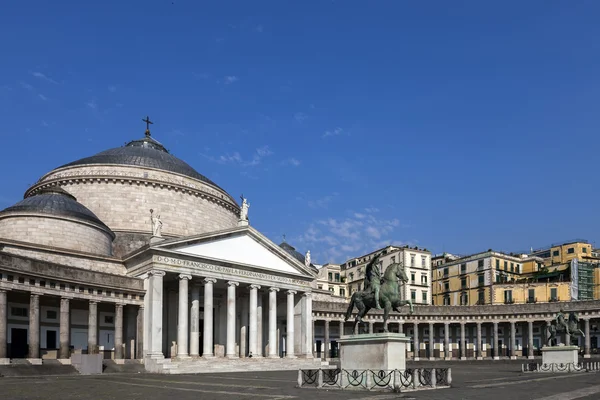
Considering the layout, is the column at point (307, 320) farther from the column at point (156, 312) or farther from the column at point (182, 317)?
the column at point (156, 312)

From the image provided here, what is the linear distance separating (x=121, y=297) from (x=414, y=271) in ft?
206

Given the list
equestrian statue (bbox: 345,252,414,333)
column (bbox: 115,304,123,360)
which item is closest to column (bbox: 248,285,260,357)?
column (bbox: 115,304,123,360)

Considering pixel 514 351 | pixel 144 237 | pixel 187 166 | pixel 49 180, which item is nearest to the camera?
pixel 144 237

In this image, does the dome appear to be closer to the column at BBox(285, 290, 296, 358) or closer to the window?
the column at BBox(285, 290, 296, 358)

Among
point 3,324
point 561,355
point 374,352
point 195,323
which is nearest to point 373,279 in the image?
point 374,352

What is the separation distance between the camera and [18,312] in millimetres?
45750

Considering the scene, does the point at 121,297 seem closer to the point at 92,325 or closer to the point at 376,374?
the point at 92,325

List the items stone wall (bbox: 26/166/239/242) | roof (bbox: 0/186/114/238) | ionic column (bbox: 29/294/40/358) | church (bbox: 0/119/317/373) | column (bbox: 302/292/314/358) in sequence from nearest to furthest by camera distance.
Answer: ionic column (bbox: 29/294/40/358) < church (bbox: 0/119/317/373) < roof (bbox: 0/186/114/238) < column (bbox: 302/292/314/358) < stone wall (bbox: 26/166/239/242)

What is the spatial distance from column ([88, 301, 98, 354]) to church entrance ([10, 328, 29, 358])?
4.60 meters

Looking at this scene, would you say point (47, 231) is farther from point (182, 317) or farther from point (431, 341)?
point (431, 341)

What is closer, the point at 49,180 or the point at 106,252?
the point at 106,252

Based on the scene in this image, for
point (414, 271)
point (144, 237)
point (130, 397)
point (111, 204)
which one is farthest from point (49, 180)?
point (414, 271)

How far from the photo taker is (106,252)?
5672 cm

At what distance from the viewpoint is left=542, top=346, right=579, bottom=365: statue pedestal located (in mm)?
44531
